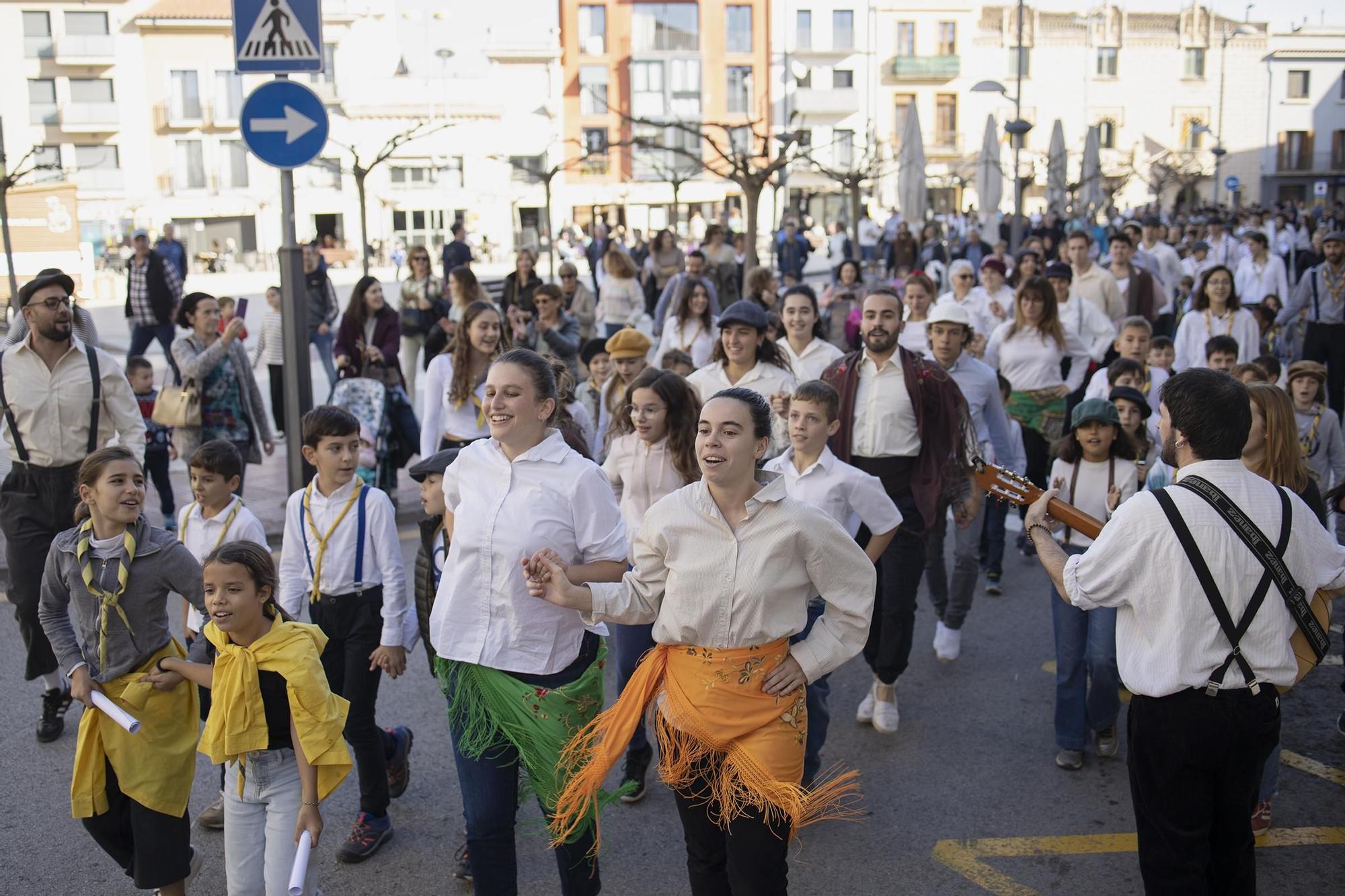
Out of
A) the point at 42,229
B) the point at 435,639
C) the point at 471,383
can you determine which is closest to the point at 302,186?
the point at 42,229

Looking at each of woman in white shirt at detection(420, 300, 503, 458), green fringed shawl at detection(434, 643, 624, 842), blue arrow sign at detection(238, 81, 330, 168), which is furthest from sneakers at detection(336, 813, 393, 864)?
blue arrow sign at detection(238, 81, 330, 168)

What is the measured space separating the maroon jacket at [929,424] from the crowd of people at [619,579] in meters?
0.01

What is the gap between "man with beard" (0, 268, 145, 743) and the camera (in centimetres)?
571

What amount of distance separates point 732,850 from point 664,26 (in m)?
58.7

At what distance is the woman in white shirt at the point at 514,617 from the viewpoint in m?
3.64

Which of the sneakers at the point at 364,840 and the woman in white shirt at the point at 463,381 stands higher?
the woman in white shirt at the point at 463,381

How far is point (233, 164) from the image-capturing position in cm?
5378

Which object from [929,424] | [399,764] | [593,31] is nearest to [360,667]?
[399,764]

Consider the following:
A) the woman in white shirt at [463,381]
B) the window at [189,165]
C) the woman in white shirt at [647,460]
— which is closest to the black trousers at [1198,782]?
the woman in white shirt at [647,460]

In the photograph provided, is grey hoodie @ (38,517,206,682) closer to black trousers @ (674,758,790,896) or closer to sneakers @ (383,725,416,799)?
sneakers @ (383,725,416,799)

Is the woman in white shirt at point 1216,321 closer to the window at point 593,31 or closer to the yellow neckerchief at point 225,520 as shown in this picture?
the yellow neckerchief at point 225,520

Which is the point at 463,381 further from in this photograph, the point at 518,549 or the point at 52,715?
the point at 518,549

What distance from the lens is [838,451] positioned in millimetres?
5828

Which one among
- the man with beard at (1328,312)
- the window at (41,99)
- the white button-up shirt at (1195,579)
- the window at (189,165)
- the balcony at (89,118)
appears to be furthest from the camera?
the window at (189,165)
